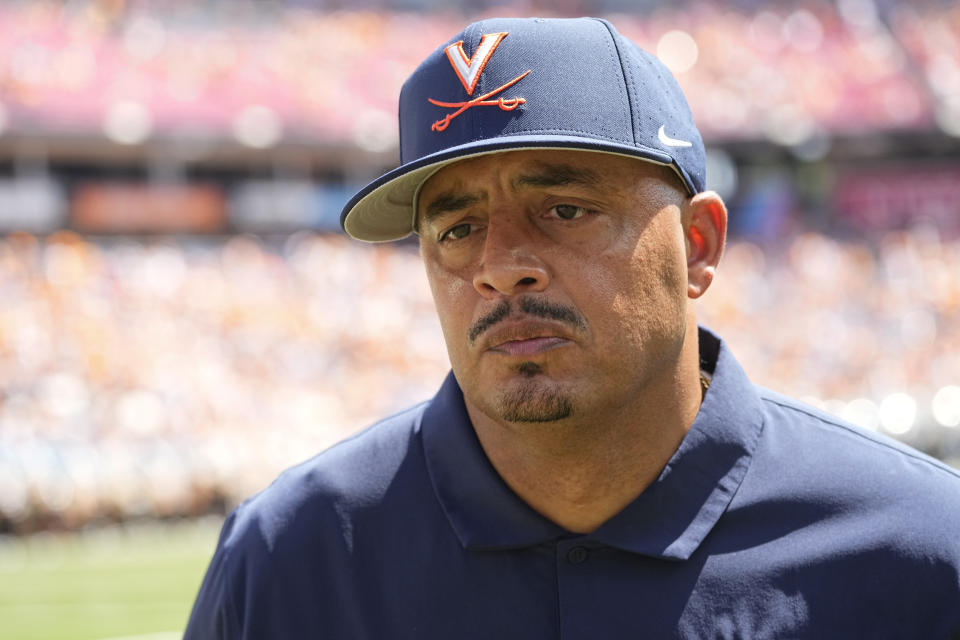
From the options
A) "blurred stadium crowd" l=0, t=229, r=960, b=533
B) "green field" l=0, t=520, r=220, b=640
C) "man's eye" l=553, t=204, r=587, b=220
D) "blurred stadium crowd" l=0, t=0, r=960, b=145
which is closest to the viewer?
"man's eye" l=553, t=204, r=587, b=220

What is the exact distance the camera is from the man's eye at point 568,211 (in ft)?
6.25

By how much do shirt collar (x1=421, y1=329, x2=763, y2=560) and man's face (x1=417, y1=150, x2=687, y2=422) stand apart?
0.14 metres

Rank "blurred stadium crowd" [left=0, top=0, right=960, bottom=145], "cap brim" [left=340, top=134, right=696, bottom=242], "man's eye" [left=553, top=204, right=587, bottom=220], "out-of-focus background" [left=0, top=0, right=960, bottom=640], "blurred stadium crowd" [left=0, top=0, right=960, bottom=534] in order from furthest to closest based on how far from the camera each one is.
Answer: "blurred stadium crowd" [left=0, top=0, right=960, bottom=145], "blurred stadium crowd" [left=0, top=0, right=960, bottom=534], "out-of-focus background" [left=0, top=0, right=960, bottom=640], "man's eye" [left=553, top=204, right=587, bottom=220], "cap brim" [left=340, top=134, right=696, bottom=242]

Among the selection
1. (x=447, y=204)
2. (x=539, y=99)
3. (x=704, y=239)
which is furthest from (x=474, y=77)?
(x=704, y=239)

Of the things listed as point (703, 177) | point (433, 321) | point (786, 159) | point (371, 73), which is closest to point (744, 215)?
point (786, 159)

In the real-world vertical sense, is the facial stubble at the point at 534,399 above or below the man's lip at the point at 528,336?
below

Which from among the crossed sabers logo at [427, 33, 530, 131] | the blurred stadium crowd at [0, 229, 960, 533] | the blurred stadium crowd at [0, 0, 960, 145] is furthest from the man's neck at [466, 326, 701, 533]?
the blurred stadium crowd at [0, 0, 960, 145]

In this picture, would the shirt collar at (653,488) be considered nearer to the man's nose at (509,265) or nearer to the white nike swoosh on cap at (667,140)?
the man's nose at (509,265)

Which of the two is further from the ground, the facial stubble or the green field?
the facial stubble

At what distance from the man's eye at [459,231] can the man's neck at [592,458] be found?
0.32 m

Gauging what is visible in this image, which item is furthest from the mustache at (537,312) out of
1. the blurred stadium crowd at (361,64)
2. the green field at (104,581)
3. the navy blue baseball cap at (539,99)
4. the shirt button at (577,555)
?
the blurred stadium crowd at (361,64)

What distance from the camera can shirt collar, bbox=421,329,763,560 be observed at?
189 cm

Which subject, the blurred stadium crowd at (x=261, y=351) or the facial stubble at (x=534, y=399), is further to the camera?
the blurred stadium crowd at (x=261, y=351)

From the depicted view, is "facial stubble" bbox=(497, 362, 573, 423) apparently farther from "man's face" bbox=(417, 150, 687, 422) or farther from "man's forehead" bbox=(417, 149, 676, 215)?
"man's forehead" bbox=(417, 149, 676, 215)
